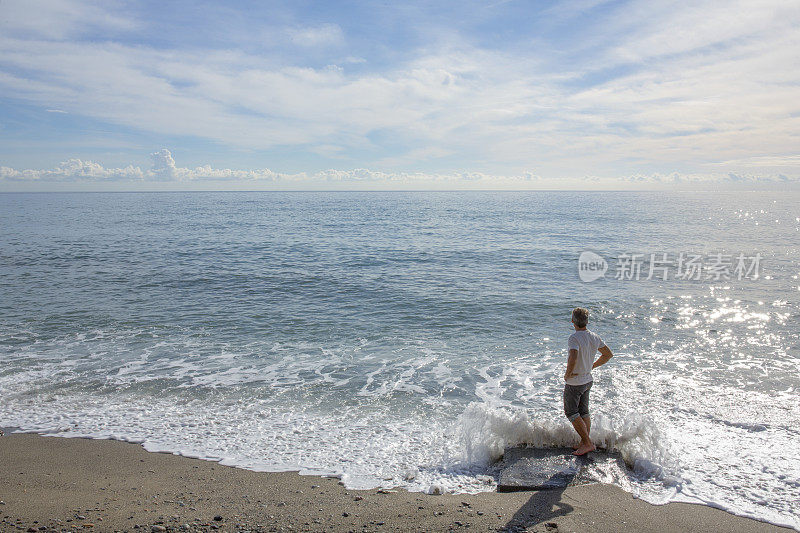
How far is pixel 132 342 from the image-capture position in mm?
13297

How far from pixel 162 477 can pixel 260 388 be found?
366 cm

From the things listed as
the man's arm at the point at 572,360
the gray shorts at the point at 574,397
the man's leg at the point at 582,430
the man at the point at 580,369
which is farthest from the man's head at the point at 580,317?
the man's leg at the point at 582,430

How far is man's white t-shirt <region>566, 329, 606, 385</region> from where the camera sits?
6.84 meters

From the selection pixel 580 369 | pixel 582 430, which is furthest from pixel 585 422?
pixel 580 369

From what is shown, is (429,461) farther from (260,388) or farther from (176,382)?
(176,382)

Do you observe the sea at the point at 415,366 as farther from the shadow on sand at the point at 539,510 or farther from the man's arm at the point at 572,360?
the man's arm at the point at 572,360

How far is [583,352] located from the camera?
685cm

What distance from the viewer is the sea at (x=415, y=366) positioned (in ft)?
23.2

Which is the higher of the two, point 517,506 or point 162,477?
point 517,506

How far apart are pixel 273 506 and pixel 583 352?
475cm

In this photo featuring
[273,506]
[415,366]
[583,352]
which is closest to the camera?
[273,506]

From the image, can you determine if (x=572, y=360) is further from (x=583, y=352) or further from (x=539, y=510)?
(x=539, y=510)

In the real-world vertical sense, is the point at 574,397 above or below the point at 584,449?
above

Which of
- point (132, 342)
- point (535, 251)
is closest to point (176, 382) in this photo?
point (132, 342)
